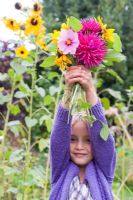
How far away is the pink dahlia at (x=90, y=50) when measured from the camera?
2.24 m

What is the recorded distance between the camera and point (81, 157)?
2.46m

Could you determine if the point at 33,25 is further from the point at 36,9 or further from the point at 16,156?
the point at 16,156

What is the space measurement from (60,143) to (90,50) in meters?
0.41

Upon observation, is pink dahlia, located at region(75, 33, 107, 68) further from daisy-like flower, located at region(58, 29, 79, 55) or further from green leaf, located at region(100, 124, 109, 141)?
green leaf, located at region(100, 124, 109, 141)

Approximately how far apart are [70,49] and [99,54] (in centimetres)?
11

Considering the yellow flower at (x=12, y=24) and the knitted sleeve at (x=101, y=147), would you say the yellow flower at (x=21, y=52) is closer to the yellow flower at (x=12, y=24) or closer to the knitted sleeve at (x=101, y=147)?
the yellow flower at (x=12, y=24)

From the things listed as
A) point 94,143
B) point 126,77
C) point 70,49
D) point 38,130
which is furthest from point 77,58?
point 126,77

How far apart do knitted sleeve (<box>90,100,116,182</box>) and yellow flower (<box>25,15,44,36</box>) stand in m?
0.96

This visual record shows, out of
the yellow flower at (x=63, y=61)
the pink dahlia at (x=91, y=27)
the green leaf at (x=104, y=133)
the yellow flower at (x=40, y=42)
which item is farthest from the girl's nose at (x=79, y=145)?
the yellow flower at (x=40, y=42)

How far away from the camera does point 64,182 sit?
8.05 feet

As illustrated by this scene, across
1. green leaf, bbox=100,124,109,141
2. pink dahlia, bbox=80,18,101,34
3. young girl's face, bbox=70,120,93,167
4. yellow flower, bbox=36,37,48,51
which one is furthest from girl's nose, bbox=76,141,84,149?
yellow flower, bbox=36,37,48,51

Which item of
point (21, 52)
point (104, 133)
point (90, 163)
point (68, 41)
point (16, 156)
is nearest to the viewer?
point (68, 41)

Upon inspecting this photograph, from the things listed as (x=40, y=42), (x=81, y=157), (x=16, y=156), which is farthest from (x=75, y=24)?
(x=16, y=156)

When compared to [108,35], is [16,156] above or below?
below
